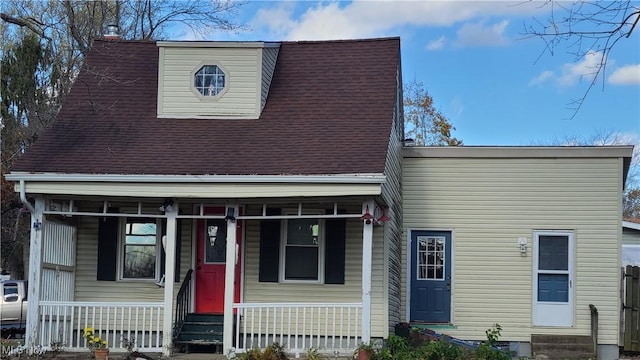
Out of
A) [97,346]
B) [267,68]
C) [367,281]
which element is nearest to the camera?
[367,281]

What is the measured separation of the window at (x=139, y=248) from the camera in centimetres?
1409

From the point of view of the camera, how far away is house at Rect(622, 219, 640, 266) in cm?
2061

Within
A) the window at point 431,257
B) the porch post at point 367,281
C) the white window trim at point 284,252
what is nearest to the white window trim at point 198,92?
the white window trim at point 284,252

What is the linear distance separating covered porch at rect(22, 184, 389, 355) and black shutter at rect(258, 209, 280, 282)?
0.7 inches

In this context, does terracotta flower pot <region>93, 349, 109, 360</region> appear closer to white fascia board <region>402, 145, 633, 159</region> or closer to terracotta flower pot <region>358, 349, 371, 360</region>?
terracotta flower pot <region>358, 349, 371, 360</region>

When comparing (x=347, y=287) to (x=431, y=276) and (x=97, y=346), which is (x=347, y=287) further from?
(x=97, y=346)

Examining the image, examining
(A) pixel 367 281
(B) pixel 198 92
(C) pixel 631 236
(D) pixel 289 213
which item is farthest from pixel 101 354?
(C) pixel 631 236

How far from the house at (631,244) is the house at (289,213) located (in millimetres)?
6346

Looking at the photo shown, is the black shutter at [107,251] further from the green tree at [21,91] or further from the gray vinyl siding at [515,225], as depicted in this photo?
the green tree at [21,91]

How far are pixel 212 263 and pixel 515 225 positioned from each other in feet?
18.6

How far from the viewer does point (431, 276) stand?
50.8 feet

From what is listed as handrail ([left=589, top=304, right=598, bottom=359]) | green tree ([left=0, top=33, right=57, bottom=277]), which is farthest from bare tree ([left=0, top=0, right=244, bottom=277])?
handrail ([left=589, top=304, right=598, bottom=359])

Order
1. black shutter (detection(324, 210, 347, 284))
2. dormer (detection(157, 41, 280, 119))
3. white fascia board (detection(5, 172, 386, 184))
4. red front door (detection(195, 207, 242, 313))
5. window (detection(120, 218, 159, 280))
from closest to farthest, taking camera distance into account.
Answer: white fascia board (detection(5, 172, 386, 184)) < black shutter (detection(324, 210, 347, 284)) < red front door (detection(195, 207, 242, 313)) < window (detection(120, 218, 159, 280)) < dormer (detection(157, 41, 280, 119))

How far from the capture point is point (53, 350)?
12570 millimetres
